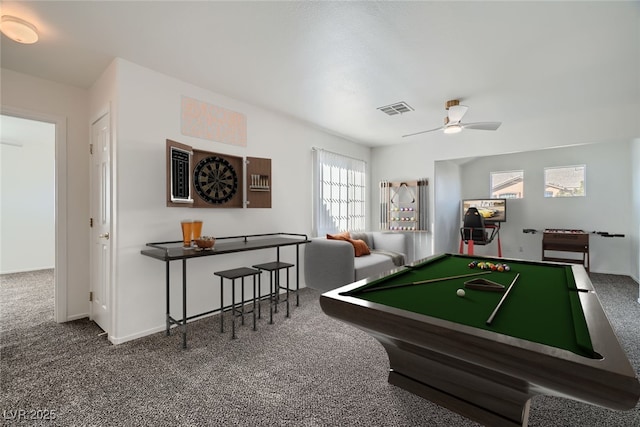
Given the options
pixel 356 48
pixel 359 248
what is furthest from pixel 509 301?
pixel 359 248

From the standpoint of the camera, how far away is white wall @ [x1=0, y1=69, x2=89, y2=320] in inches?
120

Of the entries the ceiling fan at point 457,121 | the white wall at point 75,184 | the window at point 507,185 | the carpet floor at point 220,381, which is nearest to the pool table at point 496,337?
the carpet floor at point 220,381

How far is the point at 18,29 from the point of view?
81.4 inches

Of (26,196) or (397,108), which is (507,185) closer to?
(397,108)

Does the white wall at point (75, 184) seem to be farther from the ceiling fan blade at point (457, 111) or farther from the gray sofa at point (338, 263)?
the ceiling fan blade at point (457, 111)

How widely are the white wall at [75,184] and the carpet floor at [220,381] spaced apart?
0.35 metres

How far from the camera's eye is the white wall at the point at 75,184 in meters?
3.04

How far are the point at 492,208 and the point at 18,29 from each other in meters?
7.53

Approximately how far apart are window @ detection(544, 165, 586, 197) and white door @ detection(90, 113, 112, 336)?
7.59 meters

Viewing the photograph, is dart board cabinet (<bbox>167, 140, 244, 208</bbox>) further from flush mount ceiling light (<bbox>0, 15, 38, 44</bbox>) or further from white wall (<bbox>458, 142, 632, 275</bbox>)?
white wall (<bbox>458, 142, 632, 275</bbox>)

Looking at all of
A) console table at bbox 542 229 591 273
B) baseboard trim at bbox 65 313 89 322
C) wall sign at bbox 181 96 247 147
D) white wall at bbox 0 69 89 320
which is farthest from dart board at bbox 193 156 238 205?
console table at bbox 542 229 591 273

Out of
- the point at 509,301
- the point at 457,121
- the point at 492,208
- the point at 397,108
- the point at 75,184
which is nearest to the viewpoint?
the point at 509,301

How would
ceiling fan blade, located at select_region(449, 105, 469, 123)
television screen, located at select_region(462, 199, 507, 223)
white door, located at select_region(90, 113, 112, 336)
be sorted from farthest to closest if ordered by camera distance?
television screen, located at select_region(462, 199, 507, 223) < ceiling fan blade, located at select_region(449, 105, 469, 123) < white door, located at select_region(90, 113, 112, 336)

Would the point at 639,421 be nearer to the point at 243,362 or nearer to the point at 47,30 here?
the point at 243,362
